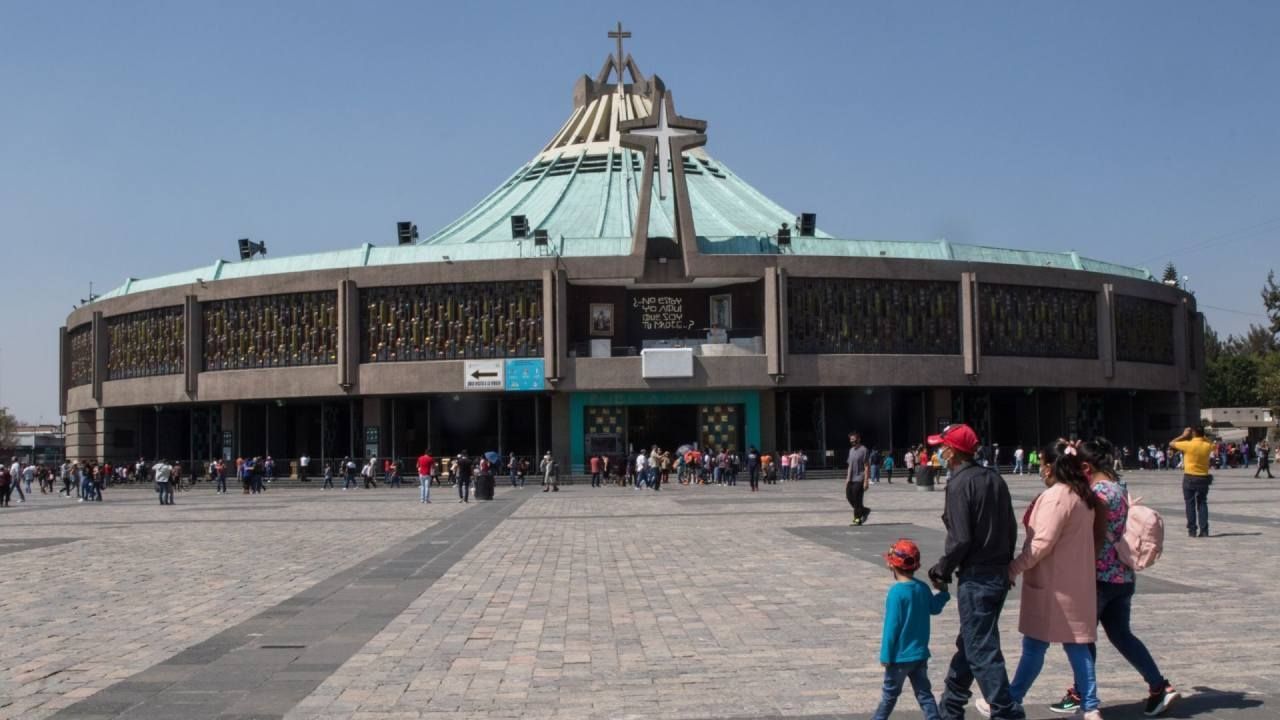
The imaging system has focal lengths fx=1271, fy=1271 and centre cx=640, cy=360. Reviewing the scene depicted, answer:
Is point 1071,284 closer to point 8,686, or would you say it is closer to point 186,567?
point 186,567

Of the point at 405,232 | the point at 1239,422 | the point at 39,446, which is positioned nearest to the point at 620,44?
→ the point at 405,232

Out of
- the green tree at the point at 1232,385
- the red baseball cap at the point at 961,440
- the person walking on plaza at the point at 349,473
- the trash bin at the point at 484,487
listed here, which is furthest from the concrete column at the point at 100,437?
the green tree at the point at 1232,385

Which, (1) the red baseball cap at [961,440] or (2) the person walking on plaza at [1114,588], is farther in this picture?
(2) the person walking on plaza at [1114,588]

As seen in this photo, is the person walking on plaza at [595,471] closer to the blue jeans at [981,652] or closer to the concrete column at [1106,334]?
the concrete column at [1106,334]

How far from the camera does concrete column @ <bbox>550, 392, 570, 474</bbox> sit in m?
52.3

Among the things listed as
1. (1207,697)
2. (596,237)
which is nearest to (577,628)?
(1207,697)

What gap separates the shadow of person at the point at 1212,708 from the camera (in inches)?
273

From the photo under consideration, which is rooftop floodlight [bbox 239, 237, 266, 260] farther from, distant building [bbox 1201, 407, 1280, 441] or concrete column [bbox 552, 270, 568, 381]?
distant building [bbox 1201, 407, 1280, 441]

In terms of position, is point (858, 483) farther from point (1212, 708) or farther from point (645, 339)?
point (645, 339)

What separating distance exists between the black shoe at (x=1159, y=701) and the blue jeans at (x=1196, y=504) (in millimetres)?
10632

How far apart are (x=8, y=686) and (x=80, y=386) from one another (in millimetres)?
62255

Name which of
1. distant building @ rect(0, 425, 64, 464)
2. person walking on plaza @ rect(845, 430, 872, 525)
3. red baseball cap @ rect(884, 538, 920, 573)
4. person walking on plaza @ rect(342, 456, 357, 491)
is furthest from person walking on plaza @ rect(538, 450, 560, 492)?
distant building @ rect(0, 425, 64, 464)

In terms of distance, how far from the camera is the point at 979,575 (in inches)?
261

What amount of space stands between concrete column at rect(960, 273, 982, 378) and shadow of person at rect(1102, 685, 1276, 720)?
47379 millimetres
